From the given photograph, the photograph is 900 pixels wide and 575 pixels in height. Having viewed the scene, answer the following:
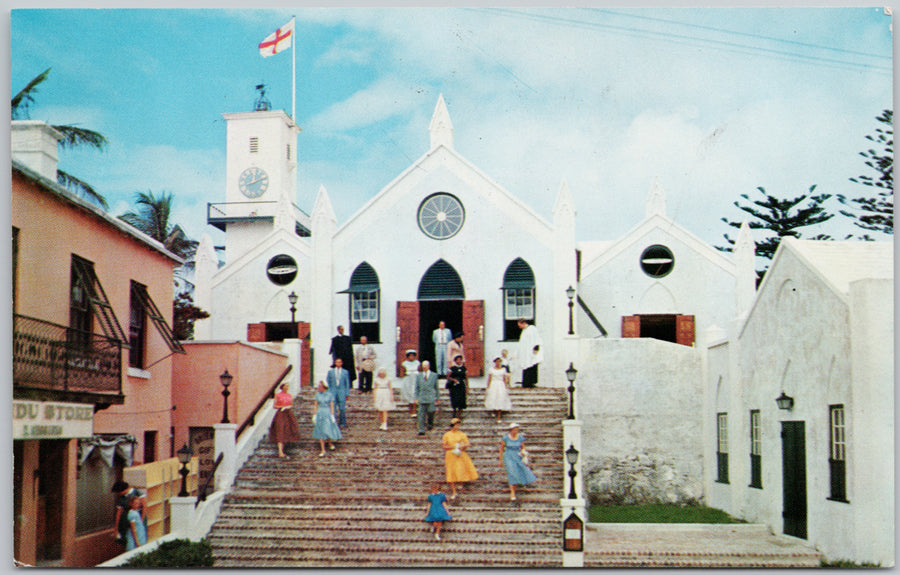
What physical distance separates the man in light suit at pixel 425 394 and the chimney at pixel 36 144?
6.60 meters

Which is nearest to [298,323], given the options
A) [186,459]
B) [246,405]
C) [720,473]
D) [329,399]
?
[246,405]

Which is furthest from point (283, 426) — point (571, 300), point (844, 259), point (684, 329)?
point (684, 329)

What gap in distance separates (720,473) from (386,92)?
8.99 metres

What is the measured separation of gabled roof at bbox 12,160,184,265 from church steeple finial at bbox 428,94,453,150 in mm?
6693

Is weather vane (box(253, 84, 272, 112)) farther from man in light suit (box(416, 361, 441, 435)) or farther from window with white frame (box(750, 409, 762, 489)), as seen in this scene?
window with white frame (box(750, 409, 762, 489))

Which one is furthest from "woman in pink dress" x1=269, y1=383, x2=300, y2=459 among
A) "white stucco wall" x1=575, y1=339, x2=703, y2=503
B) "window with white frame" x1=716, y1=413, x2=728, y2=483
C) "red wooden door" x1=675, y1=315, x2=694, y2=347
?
"red wooden door" x1=675, y1=315, x2=694, y2=347

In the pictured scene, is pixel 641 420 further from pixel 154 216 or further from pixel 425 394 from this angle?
pixel 154 216

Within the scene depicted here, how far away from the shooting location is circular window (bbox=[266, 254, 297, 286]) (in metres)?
23.2

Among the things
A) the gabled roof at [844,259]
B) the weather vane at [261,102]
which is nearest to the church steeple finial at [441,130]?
the weather vane at [261,102]

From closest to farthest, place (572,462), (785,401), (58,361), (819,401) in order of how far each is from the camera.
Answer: (58,361) → (819,401) → (572,462) → (785,401)

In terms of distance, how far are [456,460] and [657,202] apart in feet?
31.2

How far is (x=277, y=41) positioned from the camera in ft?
47.9

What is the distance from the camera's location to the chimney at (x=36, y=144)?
13.6 meters

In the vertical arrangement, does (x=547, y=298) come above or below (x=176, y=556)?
above
